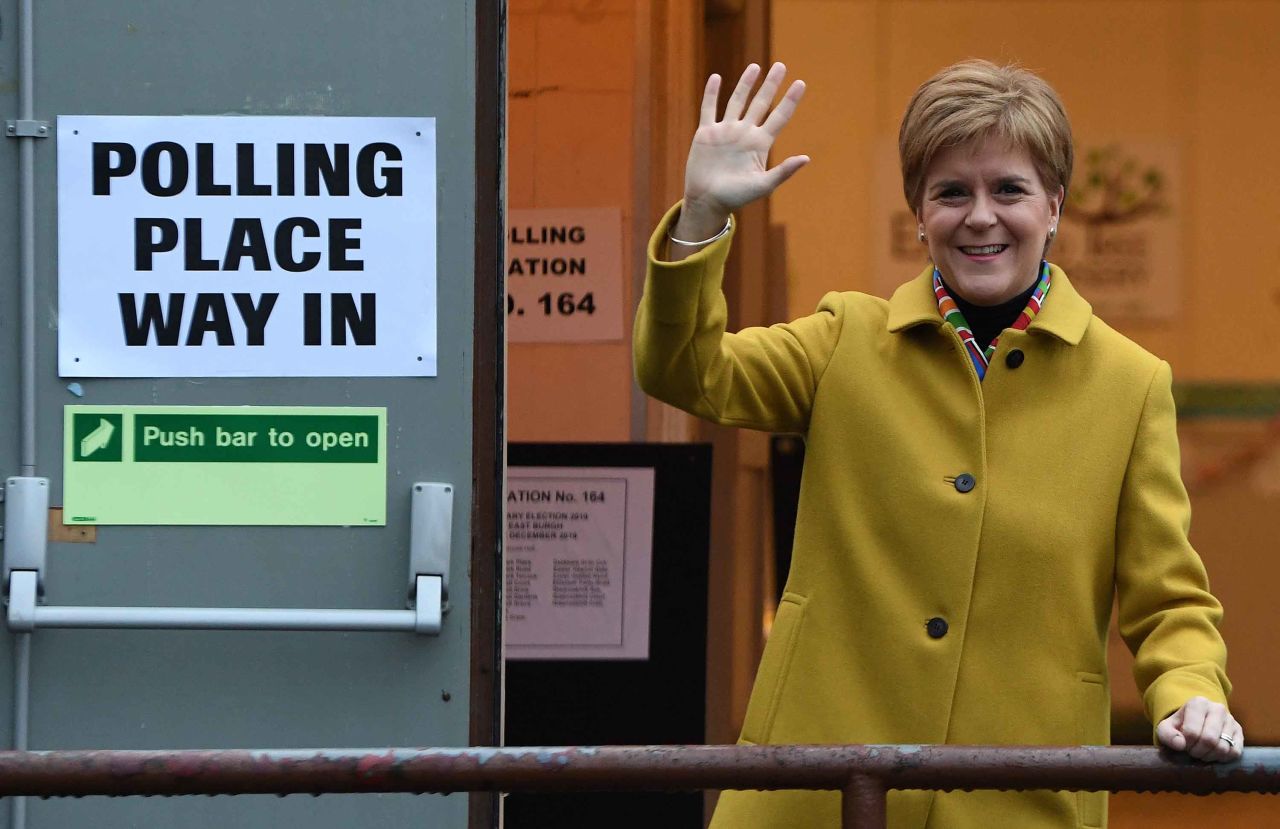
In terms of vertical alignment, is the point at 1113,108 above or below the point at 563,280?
above

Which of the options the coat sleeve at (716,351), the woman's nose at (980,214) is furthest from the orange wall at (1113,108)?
the woman's nose at (980,214)

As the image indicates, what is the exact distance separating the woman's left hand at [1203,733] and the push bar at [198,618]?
1.35 metres

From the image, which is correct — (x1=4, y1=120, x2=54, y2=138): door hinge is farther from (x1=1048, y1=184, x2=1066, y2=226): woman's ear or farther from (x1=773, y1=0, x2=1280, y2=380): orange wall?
(x1=773, y1=0, x2=1280, y2=380): orange wall

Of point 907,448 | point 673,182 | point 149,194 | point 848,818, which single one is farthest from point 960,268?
point 673,182

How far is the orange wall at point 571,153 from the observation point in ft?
15.2

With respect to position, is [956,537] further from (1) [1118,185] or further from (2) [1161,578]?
(1) [1118,185]

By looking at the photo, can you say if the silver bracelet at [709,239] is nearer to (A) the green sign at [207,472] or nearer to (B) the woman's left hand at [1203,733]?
(B) the woman's left hand at [1203,733]

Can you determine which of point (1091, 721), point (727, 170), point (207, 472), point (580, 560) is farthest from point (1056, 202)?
point (580, 560)

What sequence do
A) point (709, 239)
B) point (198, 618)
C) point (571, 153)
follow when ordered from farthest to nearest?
1. point (571, 153)
2. point (198, 618)
3. point (709, 239)

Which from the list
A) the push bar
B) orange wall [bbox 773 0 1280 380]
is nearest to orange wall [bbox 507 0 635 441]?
orange wall [bbox 773 0 1280 380]

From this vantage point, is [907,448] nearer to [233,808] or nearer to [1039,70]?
[233,808]

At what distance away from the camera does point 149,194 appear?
3141mm

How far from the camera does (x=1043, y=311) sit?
8.29ft

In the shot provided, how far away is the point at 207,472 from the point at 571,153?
180cm
